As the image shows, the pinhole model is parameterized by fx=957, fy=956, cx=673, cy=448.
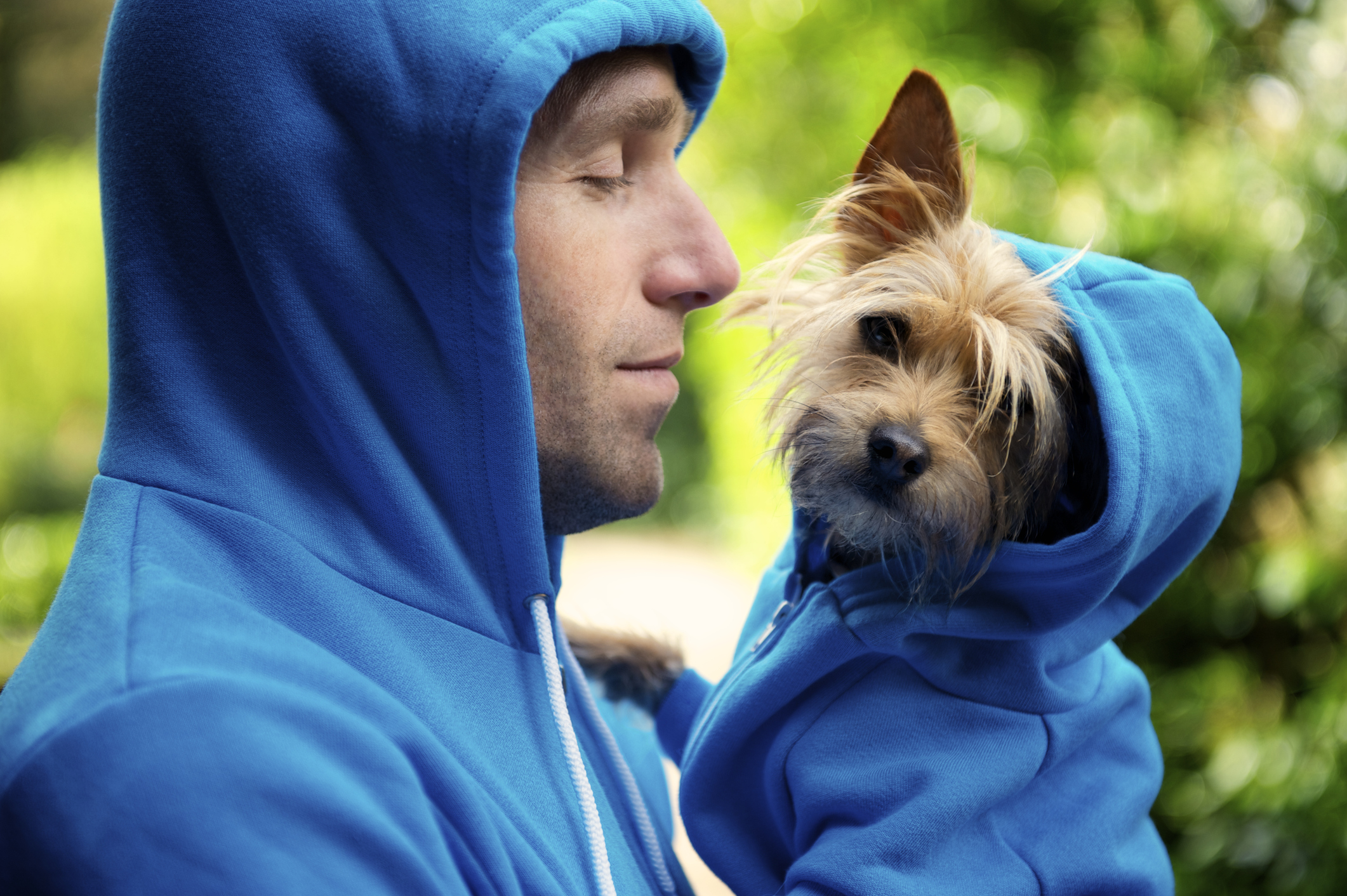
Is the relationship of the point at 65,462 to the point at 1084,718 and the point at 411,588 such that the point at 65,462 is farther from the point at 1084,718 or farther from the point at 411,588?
the point at 1084,718

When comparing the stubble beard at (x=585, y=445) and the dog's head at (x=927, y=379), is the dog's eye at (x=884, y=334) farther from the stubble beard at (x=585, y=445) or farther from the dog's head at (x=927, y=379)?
the stubble beard at (x=585, y=445)

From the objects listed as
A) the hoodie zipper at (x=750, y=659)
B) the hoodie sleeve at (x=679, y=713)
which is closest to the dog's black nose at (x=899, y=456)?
the hoodie zipper at (x=750, y=659)

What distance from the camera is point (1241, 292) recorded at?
12.3 ft

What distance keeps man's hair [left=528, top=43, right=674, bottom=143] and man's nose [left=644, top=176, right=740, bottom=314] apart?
245 millimetres

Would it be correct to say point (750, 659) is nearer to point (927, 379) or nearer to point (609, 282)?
point (927, 379)

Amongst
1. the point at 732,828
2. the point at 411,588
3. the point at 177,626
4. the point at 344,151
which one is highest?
the point at 344,151

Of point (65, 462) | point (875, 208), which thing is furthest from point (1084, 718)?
point (65, 462)

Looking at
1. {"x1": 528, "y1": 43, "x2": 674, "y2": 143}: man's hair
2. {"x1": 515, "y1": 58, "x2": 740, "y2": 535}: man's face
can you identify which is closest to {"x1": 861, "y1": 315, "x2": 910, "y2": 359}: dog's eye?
{"x1": 515, "y1": 58, "x2": 740, "y2": 535}: man's face

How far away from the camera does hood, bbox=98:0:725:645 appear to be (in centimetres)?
122

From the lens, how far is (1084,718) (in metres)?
1.84

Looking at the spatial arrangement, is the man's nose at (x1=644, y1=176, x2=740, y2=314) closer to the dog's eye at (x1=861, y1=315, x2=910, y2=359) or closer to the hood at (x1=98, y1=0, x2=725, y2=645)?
the hood at (x1=98, y1=0, x2=725, y2=645)

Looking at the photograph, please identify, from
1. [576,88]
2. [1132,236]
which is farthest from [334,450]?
[1132,236]

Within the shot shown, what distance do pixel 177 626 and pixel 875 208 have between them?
1681 mm

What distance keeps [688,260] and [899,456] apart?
57 centimetres
